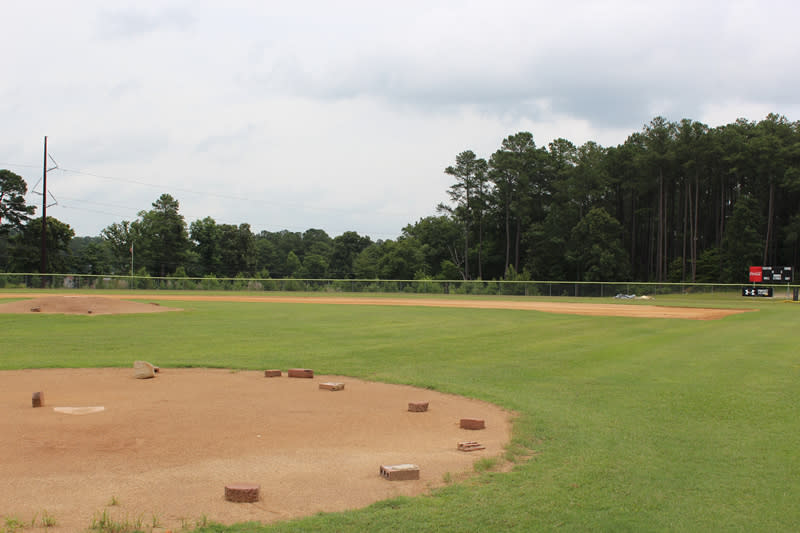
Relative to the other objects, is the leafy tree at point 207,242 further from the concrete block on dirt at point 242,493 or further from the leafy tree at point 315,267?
the concrete block on dirt at point 242,493

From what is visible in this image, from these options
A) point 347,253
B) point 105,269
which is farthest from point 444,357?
point 347,253

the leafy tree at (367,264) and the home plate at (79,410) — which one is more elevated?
the leafy tree at (367,264)

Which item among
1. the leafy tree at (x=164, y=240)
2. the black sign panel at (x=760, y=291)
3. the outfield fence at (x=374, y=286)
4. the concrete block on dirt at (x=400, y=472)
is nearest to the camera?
the concrete block on dirt at (x=400, y=472)

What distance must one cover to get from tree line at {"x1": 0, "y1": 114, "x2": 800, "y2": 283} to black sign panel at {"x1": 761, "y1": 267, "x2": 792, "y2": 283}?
2325 centimetres

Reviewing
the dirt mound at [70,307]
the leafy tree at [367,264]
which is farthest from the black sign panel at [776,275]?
the leafy tree at [367,264]

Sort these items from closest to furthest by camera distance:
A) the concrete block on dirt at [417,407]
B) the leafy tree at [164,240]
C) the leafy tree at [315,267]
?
1. the concrete block on dirt at [417,407]
2. the leafy tree at [164,240]
3. the leafy tree at [315,267]

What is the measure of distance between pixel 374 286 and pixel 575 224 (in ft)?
142

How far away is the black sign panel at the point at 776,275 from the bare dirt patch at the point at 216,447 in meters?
57.2

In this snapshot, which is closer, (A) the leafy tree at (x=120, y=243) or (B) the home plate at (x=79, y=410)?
(B) the home plate at (x=79, y=410)

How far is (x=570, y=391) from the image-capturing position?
1108 centimetres

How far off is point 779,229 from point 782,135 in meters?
12.4

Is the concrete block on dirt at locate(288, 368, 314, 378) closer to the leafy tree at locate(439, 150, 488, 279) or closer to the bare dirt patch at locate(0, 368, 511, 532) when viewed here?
the bare dirt patch at locate(0, 368, 511, 532)

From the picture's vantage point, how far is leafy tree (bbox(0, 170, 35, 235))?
8888 cm

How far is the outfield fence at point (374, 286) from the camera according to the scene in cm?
6244
